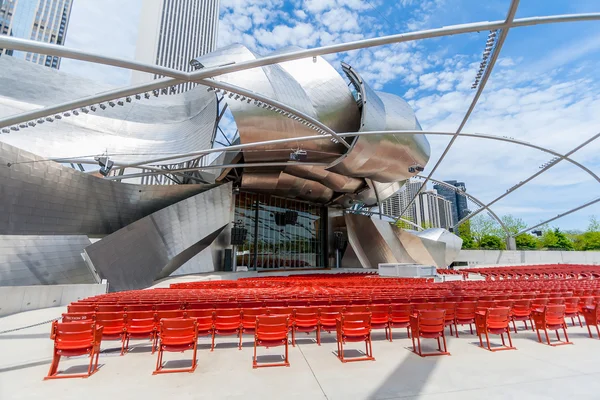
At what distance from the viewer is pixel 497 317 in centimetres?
593

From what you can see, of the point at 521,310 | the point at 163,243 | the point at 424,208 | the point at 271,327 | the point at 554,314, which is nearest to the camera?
the point at 271,327

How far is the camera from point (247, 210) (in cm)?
3447

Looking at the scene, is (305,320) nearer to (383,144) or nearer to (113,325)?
(113,325)

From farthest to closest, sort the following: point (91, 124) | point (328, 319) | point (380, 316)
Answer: point (91, 124) → point (380, 316) → point (328, 319)

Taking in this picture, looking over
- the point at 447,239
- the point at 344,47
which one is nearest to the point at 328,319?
the point at 344,47

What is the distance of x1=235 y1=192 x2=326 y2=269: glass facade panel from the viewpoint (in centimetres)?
3400

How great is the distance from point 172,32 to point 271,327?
13135 cm

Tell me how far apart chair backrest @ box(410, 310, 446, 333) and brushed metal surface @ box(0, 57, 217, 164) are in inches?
862

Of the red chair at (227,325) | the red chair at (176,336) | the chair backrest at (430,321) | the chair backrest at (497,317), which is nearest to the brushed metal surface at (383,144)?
the chair backrest at (497,317)

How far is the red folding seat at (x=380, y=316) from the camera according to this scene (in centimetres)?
626

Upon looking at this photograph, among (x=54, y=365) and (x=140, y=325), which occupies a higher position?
(x=140, y=325)

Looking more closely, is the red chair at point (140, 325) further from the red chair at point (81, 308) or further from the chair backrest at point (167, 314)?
the red chair at point (81, 308)

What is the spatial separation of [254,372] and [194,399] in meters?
1.06

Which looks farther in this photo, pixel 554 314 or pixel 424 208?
pixel 424 208
